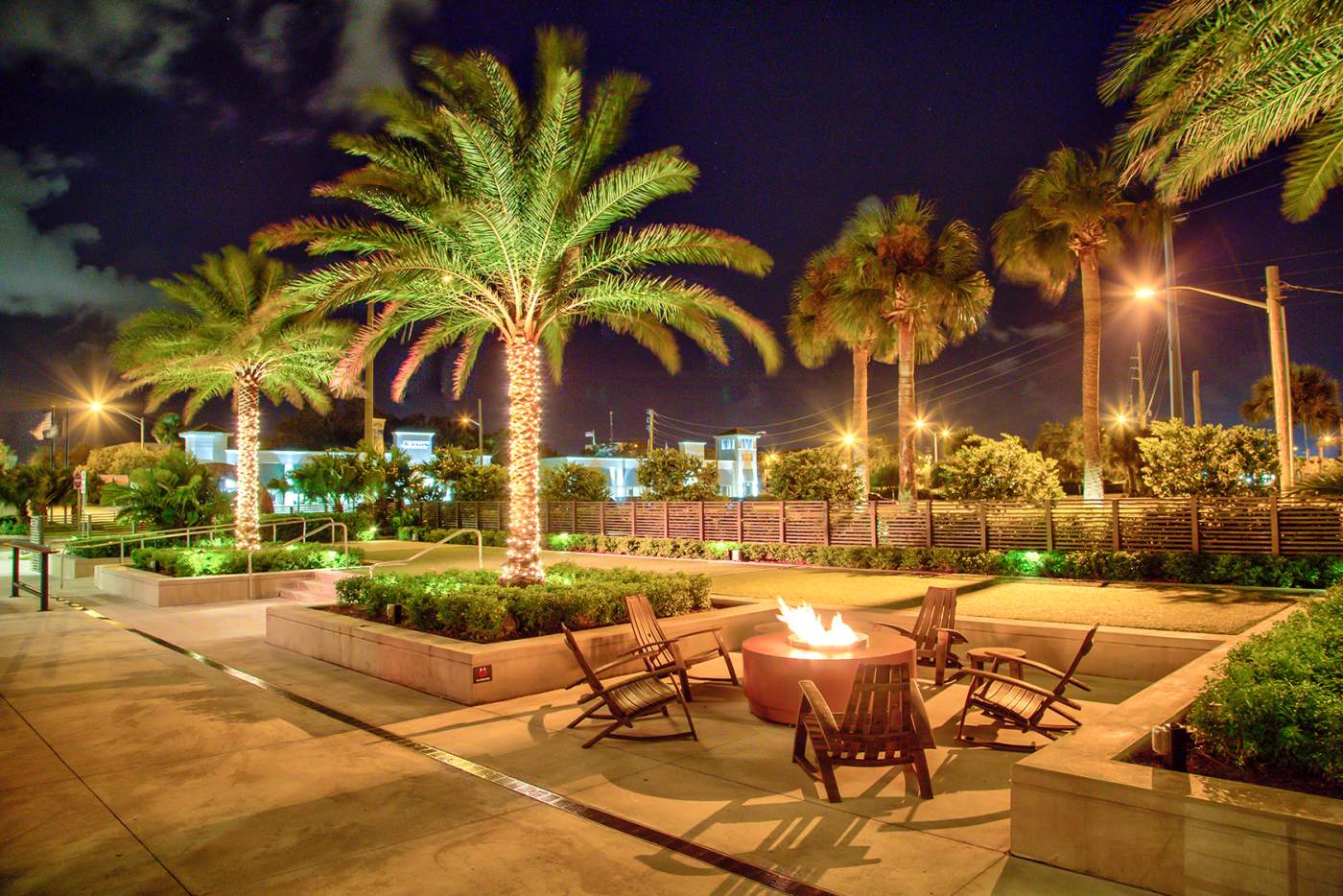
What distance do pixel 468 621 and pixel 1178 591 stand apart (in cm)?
1227

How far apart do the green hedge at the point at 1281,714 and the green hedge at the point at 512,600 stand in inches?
242

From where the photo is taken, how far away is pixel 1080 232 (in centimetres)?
2148

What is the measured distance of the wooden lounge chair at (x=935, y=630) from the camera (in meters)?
8.48

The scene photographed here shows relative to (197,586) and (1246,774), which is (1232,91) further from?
(197,586)

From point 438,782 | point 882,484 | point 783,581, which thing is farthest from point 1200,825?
point 882,484

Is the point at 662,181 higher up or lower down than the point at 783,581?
higher up

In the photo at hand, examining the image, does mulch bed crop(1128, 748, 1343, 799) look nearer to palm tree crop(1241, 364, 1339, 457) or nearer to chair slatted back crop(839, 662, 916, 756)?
chair slatted back crop(839, 662, 916, 756)

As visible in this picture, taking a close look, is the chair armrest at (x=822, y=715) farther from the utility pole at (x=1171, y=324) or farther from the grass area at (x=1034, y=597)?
the utility pole at (x=1171, y=324)

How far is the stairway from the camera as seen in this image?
1622 centimetres

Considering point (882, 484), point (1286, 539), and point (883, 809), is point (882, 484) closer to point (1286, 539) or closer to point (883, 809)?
point (1286, 539)

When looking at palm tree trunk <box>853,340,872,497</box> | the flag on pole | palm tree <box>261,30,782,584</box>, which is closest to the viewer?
palm tree <box>261,30,782,584</box>

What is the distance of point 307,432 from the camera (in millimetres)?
78562

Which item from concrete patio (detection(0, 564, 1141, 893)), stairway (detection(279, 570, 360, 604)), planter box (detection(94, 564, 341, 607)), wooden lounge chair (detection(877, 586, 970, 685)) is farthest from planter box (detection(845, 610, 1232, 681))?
planter box (detection(94, 564, 341, 607))

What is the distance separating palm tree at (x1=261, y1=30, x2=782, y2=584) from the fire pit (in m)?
4.38
